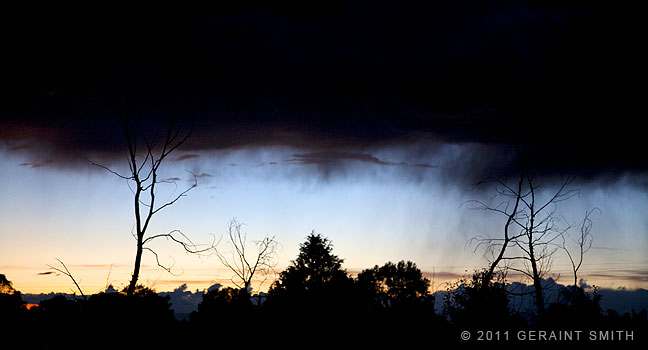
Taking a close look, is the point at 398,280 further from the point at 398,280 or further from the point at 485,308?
the point at 485,308

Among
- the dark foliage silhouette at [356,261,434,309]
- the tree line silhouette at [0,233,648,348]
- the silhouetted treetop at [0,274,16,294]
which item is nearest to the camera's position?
the tree line silhouette at [0,233,648,348]

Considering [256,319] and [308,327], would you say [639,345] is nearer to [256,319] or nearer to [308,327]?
[308,327]

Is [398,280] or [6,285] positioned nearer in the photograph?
[6,285]

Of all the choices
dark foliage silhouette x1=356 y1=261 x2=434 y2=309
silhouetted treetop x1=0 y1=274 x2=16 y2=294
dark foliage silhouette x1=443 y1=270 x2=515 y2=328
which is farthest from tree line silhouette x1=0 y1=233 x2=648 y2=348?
dark foliage silhouette x1=356 y1=261 x2=434 y2=309

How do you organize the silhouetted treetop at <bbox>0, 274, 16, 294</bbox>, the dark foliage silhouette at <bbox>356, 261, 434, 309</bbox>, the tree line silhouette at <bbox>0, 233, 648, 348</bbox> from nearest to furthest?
the tree line silhouette at <bbox>0, 233, 648, 348</bbox>
the silhouetted treetop at <bbox>0, 274, 16, 294</bbox>
the dark foliage silhouette at <bbox>356, 261, 434, 309</bbox>

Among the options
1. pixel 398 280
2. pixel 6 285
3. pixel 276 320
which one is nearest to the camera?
pixel 276 320

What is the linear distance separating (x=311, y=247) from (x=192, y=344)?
50.9 m

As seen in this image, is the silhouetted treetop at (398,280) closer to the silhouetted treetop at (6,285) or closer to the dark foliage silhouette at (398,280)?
the dark foliage silhouette at (398,280)

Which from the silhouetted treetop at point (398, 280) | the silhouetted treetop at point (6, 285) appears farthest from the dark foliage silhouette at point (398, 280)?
the silhouetted treetop at point (6, 285)

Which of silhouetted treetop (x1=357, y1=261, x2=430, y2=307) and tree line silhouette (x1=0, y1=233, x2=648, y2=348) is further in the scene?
silhouetted treetop (x1=357, y1=261, x2=430, y2=307)

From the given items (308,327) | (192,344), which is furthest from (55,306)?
(308,327)

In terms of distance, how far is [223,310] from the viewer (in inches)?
929

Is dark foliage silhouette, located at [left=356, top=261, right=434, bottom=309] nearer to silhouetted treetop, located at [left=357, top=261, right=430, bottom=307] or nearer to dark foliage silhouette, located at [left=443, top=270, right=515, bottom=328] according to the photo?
silhouetted treetop, located at [left=357, top=261, right=430, bottom=307]

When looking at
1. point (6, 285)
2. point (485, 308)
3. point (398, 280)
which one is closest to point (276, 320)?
point (485, 308)
